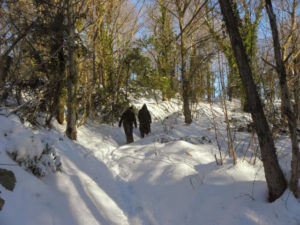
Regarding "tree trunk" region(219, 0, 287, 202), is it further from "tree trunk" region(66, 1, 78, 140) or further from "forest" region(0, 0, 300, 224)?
"tree trunk" region(66, 1, 78, 140)

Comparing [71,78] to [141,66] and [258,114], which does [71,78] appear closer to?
[141,66]

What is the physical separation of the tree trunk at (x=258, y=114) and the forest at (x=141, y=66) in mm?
11

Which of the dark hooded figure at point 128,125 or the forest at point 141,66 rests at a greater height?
the forest at point 141,66

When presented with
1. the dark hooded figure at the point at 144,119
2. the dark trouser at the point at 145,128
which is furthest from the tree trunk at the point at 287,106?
the dark trouser at the point at 145,128

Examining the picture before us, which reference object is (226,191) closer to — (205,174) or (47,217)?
(205,174)

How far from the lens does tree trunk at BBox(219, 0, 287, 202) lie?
2.46 metres

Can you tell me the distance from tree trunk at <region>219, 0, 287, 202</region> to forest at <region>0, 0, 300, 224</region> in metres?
0.01

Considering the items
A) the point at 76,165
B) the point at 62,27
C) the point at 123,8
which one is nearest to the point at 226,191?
the point at 76,165

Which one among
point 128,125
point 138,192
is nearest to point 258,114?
point 138,192

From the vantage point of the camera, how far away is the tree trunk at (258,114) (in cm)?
246

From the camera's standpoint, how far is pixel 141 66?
9.89m

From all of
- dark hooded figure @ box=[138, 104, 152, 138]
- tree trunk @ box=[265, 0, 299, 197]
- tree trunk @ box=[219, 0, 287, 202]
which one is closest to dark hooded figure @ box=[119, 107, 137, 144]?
dark hooded figure @ box=[138, 104, 152, 138]

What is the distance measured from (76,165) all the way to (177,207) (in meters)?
2.08

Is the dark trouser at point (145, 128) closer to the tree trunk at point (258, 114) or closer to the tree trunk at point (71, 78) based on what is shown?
the tree trunk at point (71, 78)
